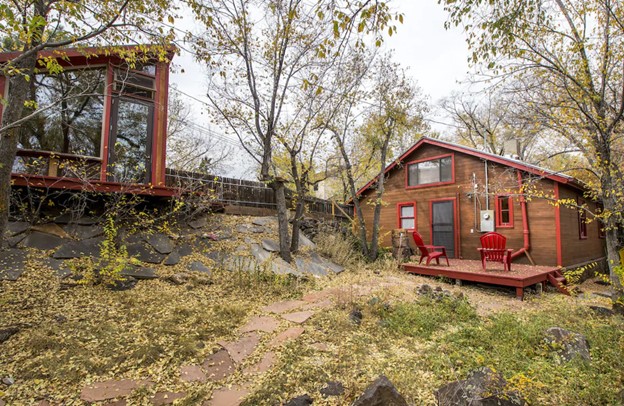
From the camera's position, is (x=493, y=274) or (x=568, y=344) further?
(x=493, y=274)

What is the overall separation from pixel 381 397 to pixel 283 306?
8.04 ft

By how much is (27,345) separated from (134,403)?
1432 mm

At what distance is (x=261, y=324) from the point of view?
3.71 m

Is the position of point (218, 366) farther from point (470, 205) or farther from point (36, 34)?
point (470, 205)

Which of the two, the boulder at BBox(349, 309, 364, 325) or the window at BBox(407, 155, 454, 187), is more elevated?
the window at BBox(407, 155, 454, 187)

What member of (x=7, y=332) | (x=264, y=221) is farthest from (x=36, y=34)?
(x=264, y=221)

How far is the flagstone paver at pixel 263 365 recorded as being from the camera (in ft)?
9.09

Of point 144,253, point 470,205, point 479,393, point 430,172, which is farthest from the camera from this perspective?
point 430,172

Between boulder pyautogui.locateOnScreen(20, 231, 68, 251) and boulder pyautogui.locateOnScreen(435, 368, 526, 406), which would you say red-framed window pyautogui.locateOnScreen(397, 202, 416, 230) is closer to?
boulder pyautogui.locateOnScreen(435, 368, 526, 406)

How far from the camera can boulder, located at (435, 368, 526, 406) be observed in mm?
2218

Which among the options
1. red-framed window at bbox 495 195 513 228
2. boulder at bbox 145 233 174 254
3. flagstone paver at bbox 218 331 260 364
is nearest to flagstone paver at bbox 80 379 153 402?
flagstone paver at bbox 218 331 260 364

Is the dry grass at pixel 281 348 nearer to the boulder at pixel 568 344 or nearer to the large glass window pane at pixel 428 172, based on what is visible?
the boulder at pixel 568 344

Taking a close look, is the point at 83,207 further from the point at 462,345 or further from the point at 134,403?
the point at 462,345

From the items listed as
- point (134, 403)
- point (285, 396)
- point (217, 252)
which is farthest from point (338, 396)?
point (217, 252)
